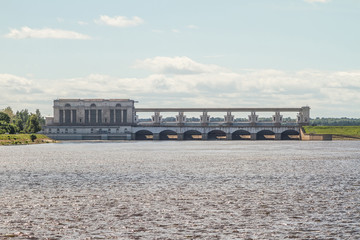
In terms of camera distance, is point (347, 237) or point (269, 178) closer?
point (347, 237)

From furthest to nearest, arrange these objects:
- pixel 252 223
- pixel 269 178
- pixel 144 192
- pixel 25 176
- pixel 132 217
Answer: pixel 25 176 → pixel 269 178 → pixel 144 192 → pixel 132 217 → pixel 252 223

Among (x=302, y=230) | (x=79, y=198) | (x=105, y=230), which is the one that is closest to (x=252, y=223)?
(x=302, y=230)

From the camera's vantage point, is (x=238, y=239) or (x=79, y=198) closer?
(x=238, y=239)

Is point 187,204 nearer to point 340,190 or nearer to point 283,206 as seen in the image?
point 283,206

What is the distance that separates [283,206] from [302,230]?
28.1 ft

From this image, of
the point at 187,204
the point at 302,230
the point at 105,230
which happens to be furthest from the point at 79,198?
the point at 302,230

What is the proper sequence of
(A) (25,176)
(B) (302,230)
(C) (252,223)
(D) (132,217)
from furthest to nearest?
(A) (25,176)
(D) (132,217)
(C) (252,223)
(B) (302,230)

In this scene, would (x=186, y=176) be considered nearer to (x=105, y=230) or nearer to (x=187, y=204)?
→ (x=187, y=204)

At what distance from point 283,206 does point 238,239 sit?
1152 cm

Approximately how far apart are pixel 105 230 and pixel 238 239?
7.39 m

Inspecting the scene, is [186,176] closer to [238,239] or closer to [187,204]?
[187,204]

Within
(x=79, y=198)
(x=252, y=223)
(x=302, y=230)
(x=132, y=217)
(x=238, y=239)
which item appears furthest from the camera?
(x=79, y=198)

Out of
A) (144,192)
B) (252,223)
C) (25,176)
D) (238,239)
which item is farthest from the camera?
(25,176)

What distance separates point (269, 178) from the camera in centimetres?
6141
